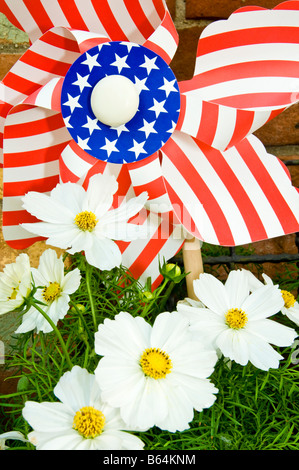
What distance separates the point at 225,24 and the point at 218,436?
48 centimetres

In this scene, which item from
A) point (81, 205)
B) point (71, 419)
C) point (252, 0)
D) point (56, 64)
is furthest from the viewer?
point (252, 0)

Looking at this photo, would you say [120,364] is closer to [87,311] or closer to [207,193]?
[87,311]

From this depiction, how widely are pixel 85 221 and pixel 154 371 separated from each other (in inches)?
6.7

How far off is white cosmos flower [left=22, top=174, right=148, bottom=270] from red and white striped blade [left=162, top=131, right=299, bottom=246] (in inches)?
4.8

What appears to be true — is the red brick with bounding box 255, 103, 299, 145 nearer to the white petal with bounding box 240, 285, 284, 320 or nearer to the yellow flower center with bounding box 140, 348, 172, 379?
the white petal with bounding box 240, 285, 284, 320

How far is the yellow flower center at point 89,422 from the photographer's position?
39 centimetres

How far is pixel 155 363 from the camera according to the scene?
42 cm

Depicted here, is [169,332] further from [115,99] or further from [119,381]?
[115,99]

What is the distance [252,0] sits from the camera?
0.75m

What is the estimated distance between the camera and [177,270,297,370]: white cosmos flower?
0.47m

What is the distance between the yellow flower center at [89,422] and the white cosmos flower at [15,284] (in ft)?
0.40

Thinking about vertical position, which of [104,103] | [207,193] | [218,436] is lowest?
[218,436]

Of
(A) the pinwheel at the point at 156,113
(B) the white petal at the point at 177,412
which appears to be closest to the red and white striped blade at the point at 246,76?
(A) the pinwheel at the point at 156,113

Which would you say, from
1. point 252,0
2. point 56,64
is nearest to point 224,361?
point 56,64
